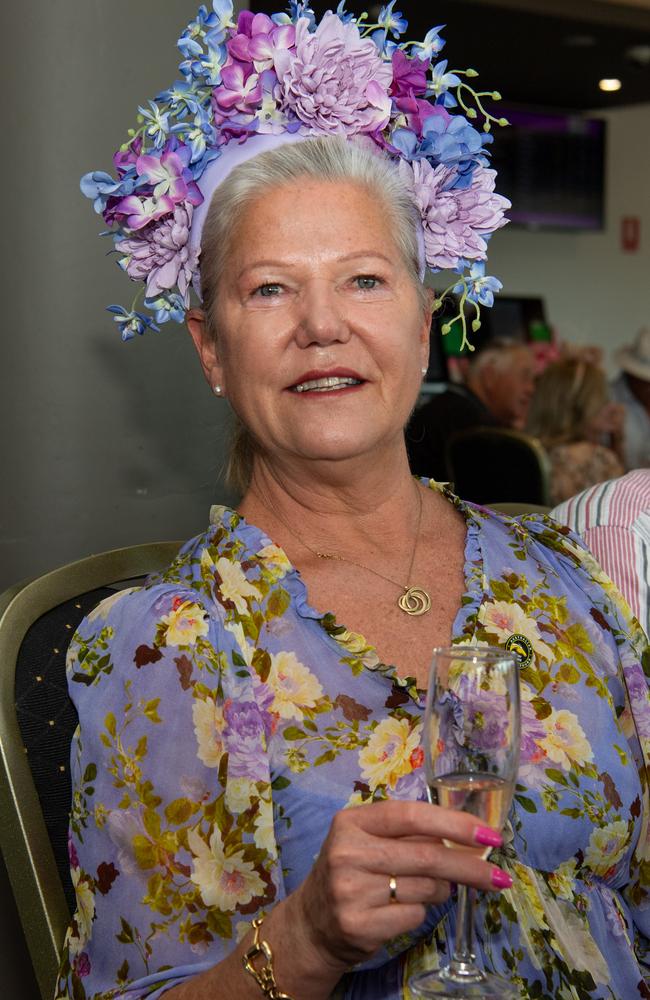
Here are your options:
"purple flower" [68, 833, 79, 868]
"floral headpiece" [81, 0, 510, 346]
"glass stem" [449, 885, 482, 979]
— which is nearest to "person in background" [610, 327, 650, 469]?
"floral headpiece" [81, 0, 510, 346]

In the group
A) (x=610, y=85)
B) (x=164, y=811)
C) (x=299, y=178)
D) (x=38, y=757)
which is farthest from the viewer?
(x=610, y=85)

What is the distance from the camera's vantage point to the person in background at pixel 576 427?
16.3 ft

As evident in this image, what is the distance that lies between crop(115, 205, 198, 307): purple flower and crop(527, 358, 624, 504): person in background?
3.29 meters

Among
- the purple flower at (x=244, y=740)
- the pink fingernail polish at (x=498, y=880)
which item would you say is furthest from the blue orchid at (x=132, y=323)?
the pink fingernail polish at (x=498, y=880)

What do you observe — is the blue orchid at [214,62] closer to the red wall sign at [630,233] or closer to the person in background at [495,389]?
the person in background at [495,389]

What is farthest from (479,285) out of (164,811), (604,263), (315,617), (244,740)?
(604,263)

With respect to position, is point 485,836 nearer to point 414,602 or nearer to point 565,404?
point 414,602

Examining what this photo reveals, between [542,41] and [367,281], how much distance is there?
3146mm

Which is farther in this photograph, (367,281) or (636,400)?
(636,400)

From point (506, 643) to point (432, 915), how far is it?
0.36m

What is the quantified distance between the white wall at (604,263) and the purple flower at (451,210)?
3349 millimetres

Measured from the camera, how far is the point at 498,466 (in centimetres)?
412

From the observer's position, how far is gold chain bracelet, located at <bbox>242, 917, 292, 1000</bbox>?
125cm

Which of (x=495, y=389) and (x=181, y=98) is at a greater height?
(x=181, y=98)
